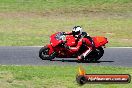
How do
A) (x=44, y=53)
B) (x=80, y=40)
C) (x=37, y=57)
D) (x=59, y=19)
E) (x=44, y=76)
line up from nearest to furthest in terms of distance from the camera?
(x=44, y=76)
(x=80, y=40)
(x=44, y=53)
(x=37, y=57)
(x=59, y=19)

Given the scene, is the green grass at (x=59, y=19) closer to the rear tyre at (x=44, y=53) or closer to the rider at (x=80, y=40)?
the rear tyre at (x=44, y=53)

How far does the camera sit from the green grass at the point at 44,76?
44.7 feet

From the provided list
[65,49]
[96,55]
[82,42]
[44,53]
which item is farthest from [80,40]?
[44,53]

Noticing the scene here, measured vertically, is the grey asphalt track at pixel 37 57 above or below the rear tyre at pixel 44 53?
below

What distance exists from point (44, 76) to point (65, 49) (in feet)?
14.9

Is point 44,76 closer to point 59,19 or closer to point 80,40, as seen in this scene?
point 80,40

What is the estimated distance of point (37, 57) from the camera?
1952 centimetres

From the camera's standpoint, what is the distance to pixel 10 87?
1327cm

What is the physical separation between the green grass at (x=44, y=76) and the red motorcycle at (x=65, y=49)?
1793 millimetres

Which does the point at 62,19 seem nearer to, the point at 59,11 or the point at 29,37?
the point at 59,11

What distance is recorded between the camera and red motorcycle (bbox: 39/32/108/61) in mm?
19016

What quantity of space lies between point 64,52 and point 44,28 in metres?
9.15

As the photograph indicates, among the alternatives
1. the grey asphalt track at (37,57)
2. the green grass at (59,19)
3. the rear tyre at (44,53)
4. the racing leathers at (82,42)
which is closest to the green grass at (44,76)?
the grey asphalt track at (37,57)

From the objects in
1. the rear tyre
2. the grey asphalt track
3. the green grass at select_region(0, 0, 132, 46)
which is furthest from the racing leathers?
the green grass at select_region(0, 0, 132, 46)
